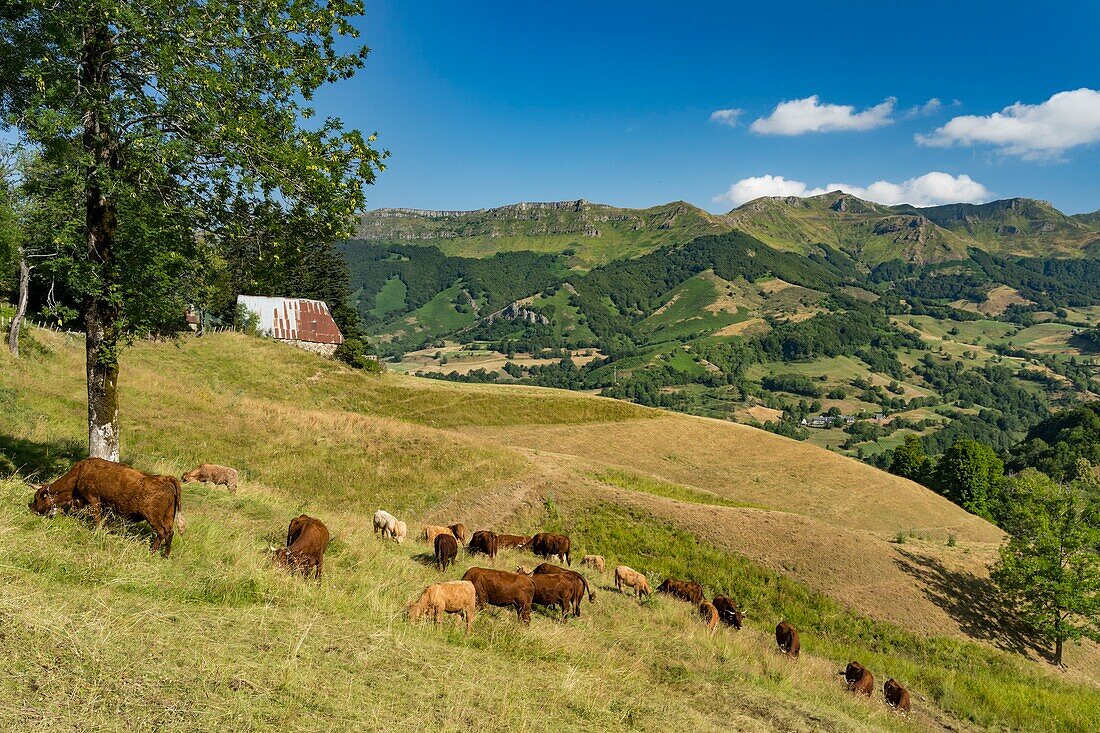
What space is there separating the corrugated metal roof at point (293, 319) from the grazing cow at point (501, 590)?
6673 cm

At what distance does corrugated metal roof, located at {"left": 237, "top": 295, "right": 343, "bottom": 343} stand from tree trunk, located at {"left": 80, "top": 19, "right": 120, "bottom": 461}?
62.3 metres

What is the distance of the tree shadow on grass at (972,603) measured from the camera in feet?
90.1

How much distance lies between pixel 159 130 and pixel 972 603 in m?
39.4

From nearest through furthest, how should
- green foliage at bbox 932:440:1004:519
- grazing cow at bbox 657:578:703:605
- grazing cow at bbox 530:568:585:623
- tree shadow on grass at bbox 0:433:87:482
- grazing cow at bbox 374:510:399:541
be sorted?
grazing cow at bbox 530:568:585:623 → tree shadow on grass at bbox 0:433:87:482 → grazing cow at bbox 374:510:399:541 → grazing cow at bbox 657:578:703:605 → green foliage at bbox 932:440:1004:519

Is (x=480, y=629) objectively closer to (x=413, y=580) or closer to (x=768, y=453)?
(x=413, y=580)

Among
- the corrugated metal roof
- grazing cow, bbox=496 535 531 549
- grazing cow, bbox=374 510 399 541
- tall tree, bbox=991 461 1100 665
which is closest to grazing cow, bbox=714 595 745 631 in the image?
grazing cow, bbox=496 535 531 549

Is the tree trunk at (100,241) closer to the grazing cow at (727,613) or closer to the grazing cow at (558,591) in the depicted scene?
the grazing cow at (558,591)

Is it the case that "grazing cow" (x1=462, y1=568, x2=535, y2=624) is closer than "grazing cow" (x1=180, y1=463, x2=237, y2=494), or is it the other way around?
"grazing cow" (x1=462, y1=568, x2=535, y2=624)

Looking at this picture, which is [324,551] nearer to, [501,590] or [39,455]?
[501,590]

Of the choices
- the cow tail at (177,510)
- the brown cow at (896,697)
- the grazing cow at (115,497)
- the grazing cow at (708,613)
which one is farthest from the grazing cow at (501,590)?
the brown cow at (896,697)

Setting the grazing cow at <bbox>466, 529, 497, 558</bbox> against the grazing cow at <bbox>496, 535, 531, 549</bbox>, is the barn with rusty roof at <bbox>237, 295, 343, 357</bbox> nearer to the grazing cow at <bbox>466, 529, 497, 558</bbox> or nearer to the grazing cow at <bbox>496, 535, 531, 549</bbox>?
the grazing cow at <bbox>496, 535, 531, 549</bbox>

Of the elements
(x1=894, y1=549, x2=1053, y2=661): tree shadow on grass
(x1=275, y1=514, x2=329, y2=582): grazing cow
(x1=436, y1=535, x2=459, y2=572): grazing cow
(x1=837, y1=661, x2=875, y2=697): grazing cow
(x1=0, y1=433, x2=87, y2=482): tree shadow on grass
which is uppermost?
(x1=0, y1=433, x2=87, y2=482): tree shadow on grass

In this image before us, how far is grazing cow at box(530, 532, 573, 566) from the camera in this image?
73.8 ft

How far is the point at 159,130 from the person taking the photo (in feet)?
34.8
